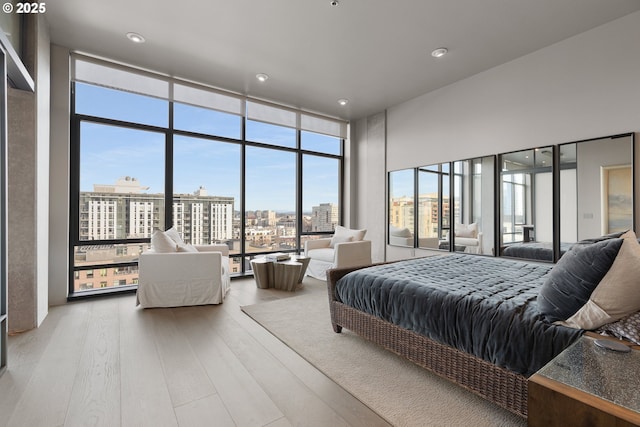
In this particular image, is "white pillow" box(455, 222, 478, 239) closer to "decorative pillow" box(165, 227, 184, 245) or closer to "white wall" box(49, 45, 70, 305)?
"decorative pillow" box(165, 227, 184, 245)

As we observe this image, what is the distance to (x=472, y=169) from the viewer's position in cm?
405

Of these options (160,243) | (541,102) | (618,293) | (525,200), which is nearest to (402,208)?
(525,200)

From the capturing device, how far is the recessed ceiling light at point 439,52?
338cm

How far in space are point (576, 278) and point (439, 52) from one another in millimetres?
3001

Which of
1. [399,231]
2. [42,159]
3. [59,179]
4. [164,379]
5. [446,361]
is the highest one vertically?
[42,159]

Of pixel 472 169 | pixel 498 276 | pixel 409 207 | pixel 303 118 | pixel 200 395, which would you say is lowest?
pixel 200 395

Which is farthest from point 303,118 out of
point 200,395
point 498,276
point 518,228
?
point 200,395

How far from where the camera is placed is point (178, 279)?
3299 millimetres

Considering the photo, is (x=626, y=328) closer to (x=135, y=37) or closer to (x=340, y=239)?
(x=340, y=239)

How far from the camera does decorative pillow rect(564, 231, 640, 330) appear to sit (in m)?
1.27

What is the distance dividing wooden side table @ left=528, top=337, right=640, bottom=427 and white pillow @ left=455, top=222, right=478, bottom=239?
10.1 ft

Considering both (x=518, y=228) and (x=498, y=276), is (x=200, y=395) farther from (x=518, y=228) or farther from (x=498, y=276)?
(x=518, y=228)

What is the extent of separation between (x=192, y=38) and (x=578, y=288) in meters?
3.91

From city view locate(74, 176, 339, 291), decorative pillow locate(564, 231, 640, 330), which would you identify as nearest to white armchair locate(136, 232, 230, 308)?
city view locate(74, 176, 339, 291)
